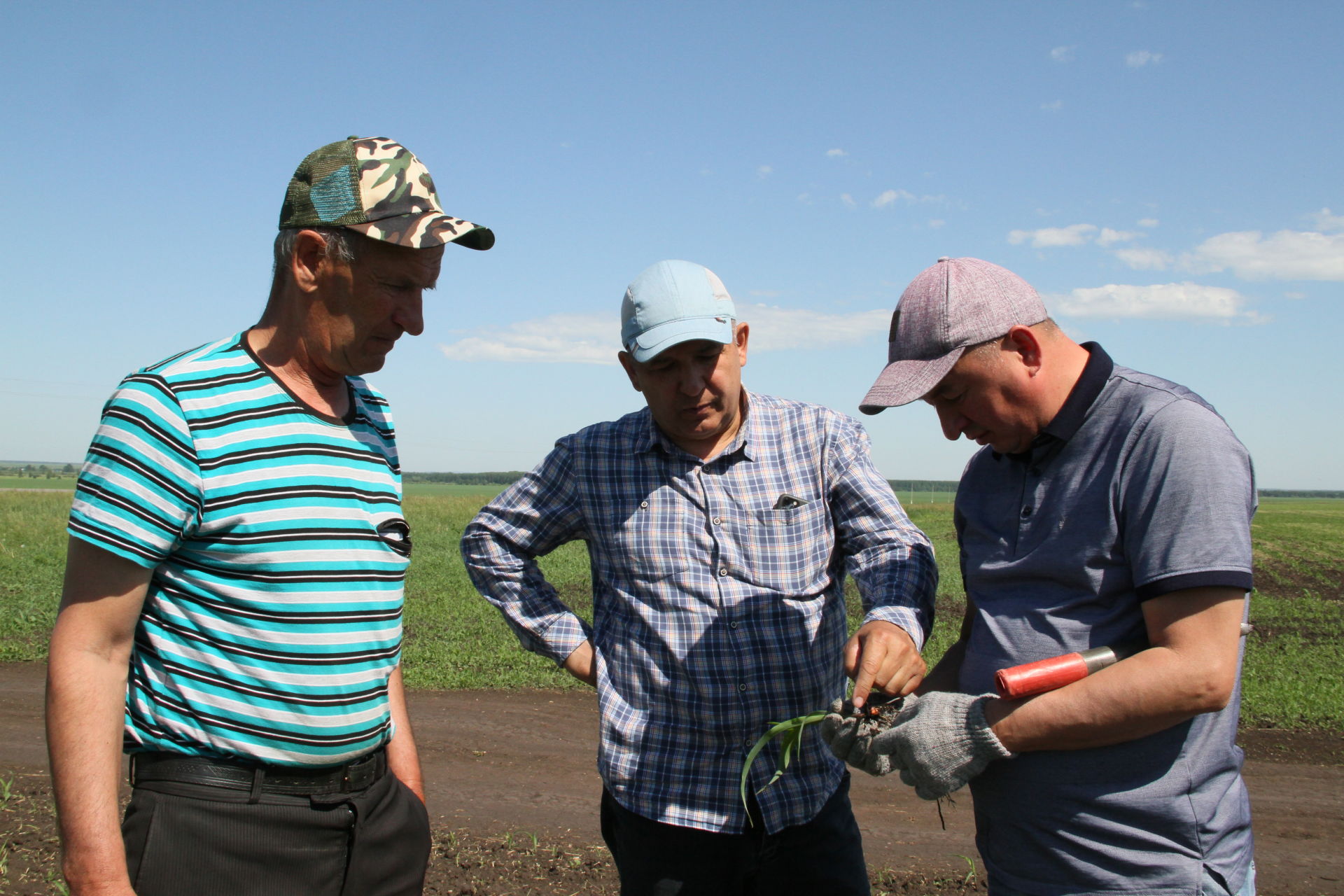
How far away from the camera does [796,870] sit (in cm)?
267

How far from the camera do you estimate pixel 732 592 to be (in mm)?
2705

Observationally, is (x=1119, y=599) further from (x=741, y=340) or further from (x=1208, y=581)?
(x=741, y=340)

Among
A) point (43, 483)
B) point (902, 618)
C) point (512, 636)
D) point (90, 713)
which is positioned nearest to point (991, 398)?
point (902, 618)

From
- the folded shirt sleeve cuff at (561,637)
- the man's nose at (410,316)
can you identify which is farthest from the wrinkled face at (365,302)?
the folded shirt sleeve cuff at (561,637)

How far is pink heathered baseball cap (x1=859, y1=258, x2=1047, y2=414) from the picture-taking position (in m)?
2.11

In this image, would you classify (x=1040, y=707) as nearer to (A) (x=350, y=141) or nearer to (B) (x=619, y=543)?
(B) (x=619, y=543)

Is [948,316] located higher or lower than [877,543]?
higher

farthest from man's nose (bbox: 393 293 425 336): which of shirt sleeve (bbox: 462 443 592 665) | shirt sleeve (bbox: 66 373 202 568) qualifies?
shirt sleeve (bbox: 462 443 592 665)

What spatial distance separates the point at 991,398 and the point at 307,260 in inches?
64.3

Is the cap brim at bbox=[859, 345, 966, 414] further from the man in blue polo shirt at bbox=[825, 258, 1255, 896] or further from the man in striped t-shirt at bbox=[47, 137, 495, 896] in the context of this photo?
the man in striped t-shirt at bbox=[47, 137, 495, 896]

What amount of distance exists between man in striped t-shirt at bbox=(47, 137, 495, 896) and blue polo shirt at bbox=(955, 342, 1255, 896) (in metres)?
1.48

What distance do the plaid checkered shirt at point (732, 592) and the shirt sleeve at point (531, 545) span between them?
0.26 feet

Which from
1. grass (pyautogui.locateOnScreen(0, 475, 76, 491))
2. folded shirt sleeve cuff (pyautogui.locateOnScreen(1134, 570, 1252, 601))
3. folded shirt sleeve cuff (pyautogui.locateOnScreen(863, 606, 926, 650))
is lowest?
grass (pyautogui.locateOnScreen(0, 475, 76, 491))

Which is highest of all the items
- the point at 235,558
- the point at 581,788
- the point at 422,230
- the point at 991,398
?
the point at 422,230
